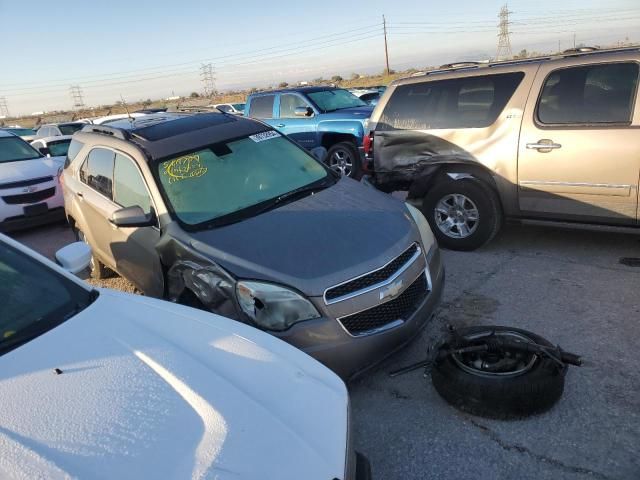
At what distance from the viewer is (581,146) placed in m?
4.83

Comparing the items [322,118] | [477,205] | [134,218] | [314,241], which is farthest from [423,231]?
[322,118]

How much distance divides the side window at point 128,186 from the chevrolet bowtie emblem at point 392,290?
78.6 inches

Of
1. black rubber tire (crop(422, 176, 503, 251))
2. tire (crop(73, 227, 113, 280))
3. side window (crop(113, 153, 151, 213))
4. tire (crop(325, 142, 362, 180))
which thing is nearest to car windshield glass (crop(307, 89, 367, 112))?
tire (crop(325, 142, 362, 180))

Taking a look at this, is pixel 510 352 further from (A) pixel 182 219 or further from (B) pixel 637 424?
(A) pixel 182 219

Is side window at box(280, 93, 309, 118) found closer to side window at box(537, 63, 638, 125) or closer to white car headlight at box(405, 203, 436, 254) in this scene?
side window at box(537, 63, 638, 125)

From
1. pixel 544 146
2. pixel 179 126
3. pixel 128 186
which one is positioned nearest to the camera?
pixel 128 186

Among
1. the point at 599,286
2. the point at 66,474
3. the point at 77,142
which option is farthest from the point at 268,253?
the point at 77,142

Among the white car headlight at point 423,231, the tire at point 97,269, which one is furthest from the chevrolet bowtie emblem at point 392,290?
the tire at point 97,269

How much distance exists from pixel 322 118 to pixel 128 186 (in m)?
6.16

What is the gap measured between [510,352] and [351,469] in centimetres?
164

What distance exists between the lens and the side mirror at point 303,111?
10172mm

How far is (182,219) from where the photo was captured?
3889 mm

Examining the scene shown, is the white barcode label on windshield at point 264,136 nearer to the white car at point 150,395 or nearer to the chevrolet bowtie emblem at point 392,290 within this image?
the chevrolet bowtie emblem at point 392,290

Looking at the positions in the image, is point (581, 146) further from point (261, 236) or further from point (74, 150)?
point (74, 150)
